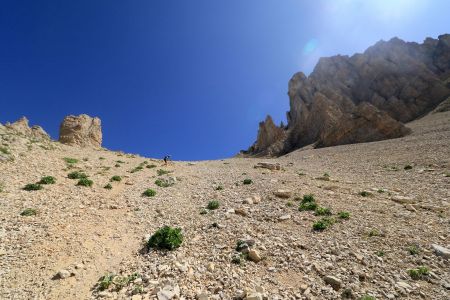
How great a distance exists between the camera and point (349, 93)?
143000mm

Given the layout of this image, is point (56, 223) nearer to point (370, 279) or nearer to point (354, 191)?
point (370, 279)

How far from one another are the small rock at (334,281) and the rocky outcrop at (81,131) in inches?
2438

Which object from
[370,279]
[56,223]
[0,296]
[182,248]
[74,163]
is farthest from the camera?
[74,163]

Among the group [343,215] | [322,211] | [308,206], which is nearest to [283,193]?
[308,206]

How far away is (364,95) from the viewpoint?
136875 millimetres

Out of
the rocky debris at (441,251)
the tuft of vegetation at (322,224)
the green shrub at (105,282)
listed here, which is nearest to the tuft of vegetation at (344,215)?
the tuft of vegetation at (322,224)

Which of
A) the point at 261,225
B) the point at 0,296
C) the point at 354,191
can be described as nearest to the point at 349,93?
the point at 354,191

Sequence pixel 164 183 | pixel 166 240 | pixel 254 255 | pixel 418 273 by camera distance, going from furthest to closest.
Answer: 1. pixel 164 183
2. pixel 166 240
3. pixel 254 255
4. pixel 418 273

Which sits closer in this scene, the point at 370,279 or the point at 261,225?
the point at 370,279

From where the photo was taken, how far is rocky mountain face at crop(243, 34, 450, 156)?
3509 inches

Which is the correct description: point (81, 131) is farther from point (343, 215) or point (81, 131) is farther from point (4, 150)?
point (343, 215)

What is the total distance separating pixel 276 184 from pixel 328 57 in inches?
6447

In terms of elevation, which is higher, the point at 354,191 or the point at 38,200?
the point at 38,200

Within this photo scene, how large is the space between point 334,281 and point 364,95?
14843 cm
